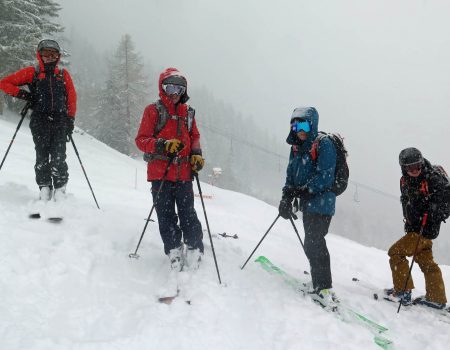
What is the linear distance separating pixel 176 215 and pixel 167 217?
0.67 feet

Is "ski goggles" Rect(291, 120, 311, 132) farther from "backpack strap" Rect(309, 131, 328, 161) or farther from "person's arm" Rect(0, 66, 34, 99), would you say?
"person's arm" Rect(0, 66, 34, 99)

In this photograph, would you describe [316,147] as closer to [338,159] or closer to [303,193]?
[338,159]

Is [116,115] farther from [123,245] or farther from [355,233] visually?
[355,233]

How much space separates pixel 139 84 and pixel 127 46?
13.4ft

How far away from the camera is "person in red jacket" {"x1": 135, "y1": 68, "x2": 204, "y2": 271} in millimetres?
5254

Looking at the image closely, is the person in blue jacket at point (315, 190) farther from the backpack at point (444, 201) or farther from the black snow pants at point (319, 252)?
the backpack at point (444, 201)

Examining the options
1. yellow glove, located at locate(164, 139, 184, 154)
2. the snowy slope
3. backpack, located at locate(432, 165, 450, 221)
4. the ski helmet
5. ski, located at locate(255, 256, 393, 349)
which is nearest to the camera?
the snowy slope

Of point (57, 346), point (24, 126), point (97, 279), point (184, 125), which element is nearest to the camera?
point (57, 346)

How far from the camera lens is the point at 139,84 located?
39125mm

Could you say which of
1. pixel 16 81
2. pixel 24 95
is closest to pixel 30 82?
pixel 16 81

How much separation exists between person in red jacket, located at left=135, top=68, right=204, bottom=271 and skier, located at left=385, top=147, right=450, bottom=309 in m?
3.53

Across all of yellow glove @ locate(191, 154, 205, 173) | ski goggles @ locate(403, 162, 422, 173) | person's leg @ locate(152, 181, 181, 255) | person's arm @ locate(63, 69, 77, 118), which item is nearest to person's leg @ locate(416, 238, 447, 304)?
ski goggles @ locate(403, 162, 422, 173)

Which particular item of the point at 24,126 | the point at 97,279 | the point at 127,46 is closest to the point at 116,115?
the point at 127,46

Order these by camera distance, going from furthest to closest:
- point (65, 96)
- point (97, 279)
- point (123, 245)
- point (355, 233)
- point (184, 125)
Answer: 1. point (355, 233)
2. point (65, 96)
3. point (123, 245)
4. point (184, 125)
5. point (97, 279)
